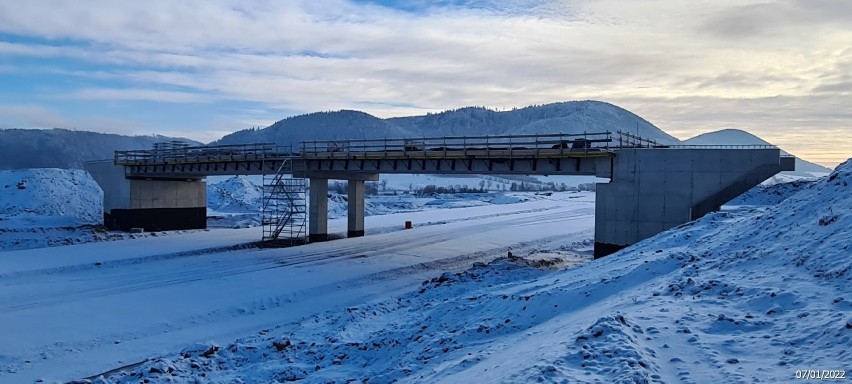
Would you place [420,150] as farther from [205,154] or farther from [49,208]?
[49,208]

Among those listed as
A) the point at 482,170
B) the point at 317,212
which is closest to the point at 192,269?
the point at 317,212

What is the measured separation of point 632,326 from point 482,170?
21.2 m

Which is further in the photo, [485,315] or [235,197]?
[235,197]

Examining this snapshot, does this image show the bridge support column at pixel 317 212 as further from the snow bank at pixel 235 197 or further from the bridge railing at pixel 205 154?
the snow bank at pixel 235 197

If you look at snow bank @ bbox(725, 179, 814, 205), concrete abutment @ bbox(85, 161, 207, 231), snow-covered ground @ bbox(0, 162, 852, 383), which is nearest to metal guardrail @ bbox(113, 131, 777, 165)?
snow bank @ bbox(725, 179, 814, 205)

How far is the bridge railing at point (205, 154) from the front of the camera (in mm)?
38741

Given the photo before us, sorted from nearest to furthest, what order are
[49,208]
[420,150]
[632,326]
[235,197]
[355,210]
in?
[632,326] < [420,150] < [355,210] < [49,208] < [235,197]

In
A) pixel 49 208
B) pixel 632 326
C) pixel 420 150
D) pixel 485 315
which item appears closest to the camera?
pixel 632 326

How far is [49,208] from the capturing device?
171 feet

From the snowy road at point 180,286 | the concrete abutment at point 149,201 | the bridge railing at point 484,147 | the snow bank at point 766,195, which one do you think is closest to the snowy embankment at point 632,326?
the snowy road at point 180,286

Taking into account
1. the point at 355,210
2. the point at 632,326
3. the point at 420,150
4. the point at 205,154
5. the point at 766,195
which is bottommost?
the point at 355,210

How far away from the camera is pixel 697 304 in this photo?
32.0 feet

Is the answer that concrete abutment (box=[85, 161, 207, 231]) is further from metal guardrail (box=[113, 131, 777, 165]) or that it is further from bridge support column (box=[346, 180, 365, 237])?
bridge support column (box=[346, 180, 365, 237])

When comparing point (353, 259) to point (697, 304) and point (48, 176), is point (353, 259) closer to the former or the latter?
point (697, 304)
